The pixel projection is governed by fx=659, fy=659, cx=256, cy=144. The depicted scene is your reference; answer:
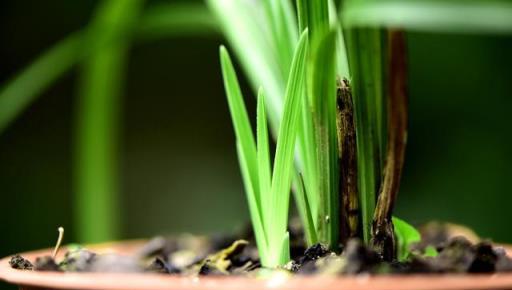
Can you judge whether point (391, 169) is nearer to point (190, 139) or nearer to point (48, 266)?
point (48, 266)

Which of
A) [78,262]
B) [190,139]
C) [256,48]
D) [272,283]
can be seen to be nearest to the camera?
[272,283]

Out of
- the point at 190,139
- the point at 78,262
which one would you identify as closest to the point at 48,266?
the point at 78,262

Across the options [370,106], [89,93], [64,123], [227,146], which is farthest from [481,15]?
[64,123]

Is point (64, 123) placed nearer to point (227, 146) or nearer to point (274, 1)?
point (227, 146)

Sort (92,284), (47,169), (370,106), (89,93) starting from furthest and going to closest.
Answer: (47,169)
(89,93)
(370,106)
(92,284)

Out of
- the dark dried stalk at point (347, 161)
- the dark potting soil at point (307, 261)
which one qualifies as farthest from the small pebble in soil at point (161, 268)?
the dark dried stalk at point (347, 161)
